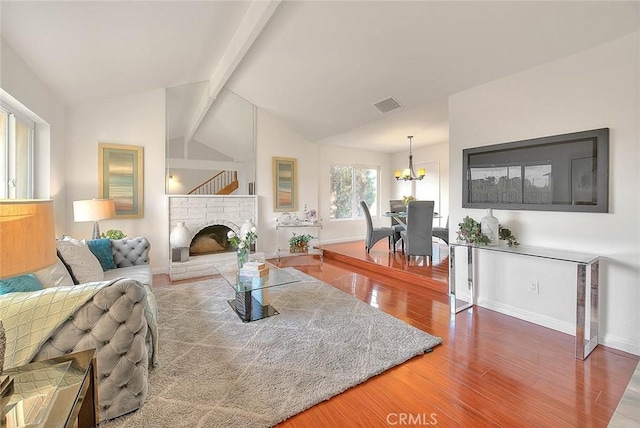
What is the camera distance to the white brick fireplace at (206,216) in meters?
4.48

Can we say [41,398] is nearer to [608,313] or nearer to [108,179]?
[608,313]

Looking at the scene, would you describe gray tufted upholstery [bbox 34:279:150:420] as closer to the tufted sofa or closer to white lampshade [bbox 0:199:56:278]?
the tufted sofa

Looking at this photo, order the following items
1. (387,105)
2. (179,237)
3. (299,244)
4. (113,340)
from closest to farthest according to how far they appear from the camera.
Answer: (113,340) → (387,105) → (179,237) → (299,244)

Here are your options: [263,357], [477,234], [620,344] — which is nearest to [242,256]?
[263,357]

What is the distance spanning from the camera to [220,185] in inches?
200

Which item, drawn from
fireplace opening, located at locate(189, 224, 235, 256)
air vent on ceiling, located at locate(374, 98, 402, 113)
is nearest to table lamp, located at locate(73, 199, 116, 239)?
fireplace opening, located at locate(189, 224, 235, 256)

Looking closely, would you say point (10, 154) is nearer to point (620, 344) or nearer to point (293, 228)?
point (293, 228)

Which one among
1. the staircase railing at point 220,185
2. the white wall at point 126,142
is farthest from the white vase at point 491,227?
the white wall at point 126,142

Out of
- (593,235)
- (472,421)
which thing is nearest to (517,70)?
(593,235)

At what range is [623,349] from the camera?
2244mm

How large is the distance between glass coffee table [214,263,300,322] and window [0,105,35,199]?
2.13 meters

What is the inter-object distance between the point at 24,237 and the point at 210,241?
4232mm

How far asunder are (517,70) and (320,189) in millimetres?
4258

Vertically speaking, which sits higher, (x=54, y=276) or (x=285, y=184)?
(x=285, y=184)
